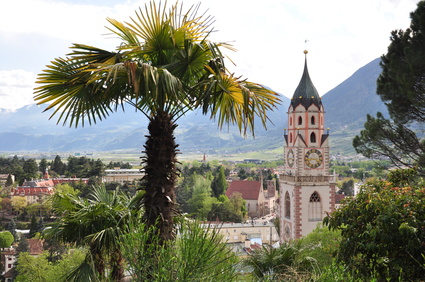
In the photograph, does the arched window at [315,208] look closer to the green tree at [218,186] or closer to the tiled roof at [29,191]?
the tiled roof at [29,191]

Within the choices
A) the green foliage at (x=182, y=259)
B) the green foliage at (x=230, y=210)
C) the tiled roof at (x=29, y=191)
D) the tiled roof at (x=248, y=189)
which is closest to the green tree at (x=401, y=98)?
the green foliage at (x=182, y=259)

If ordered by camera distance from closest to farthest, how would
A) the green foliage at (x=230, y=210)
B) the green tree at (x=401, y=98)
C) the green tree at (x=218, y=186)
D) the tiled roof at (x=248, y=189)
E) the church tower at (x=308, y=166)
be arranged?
the green tree at (x=401, y=98) < the church tower at (x=308, y=166) < the green foliage at (x=230, y=210) < the green tree at (x=218, y=186) < the tiled roof at (x=248, y=189)

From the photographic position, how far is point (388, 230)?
5.94 metres

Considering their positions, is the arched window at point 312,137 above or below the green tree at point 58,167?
above

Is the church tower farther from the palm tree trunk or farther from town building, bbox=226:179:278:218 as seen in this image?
town building, bbox=226:179:278:218

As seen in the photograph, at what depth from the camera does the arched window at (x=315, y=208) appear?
2597 cm

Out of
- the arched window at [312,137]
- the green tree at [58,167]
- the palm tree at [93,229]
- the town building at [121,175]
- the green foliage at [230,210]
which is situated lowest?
the green foliage at [230,210]

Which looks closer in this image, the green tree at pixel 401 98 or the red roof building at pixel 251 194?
the green tree at pixel 401 98

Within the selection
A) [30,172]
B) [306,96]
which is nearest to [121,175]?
[30,172]

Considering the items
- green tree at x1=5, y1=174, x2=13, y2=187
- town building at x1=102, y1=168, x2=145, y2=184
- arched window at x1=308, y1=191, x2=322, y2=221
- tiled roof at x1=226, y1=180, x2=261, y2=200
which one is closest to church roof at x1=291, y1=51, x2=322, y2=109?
arched window at x1=308, y1=191, x2=322, y2=221

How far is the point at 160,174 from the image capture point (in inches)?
182

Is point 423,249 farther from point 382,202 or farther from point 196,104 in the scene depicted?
point 196,104

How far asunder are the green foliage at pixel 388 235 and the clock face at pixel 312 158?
18.9 meters

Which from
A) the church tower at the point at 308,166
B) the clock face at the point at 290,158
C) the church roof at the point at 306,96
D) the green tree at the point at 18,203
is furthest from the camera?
the green tree at the point at 18,203
